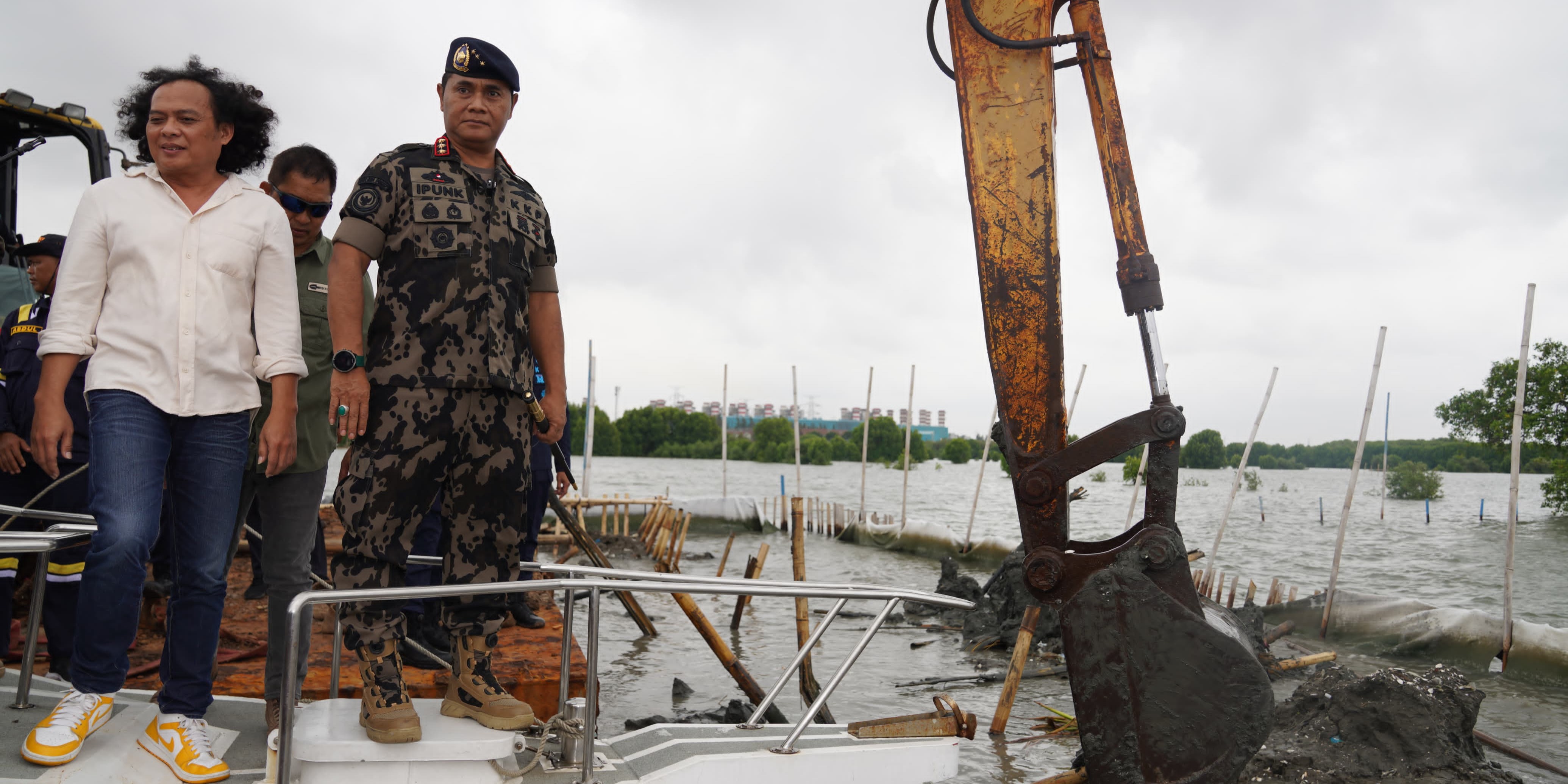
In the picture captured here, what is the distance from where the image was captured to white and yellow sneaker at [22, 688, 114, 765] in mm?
2316

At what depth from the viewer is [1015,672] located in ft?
20.2

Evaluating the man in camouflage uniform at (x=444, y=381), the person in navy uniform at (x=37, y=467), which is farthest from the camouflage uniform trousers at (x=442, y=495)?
the person in navy uniform at (x=37, y=467)

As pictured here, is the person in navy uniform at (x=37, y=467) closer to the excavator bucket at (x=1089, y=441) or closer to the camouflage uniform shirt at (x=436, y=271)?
the camouflage uniform shirt at (x=436, y=271)

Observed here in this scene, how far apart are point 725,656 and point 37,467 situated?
11.5 ft

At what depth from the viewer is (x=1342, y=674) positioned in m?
5.61

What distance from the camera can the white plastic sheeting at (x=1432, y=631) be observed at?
9695mm

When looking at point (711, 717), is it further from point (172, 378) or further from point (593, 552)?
point (172, 378)

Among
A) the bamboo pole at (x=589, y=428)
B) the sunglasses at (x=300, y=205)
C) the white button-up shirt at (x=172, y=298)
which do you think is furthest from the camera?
the bamboo pole at (x=589, y=428)

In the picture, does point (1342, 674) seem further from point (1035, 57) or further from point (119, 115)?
point (119, 115)

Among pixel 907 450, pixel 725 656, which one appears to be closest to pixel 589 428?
pixel 907 450

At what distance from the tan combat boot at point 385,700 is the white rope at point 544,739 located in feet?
0.83

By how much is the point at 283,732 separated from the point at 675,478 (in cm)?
5462

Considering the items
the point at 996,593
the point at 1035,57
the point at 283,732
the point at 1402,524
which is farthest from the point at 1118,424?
the point at 1402,524

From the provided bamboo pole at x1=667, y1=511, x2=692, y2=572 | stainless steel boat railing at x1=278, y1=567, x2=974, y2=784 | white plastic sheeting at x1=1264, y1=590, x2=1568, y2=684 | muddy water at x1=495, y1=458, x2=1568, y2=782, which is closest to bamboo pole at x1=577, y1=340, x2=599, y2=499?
muddy water at x1=495, y1=458, x2=1568, y2=782
